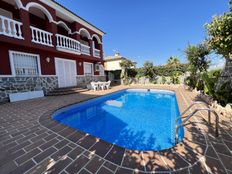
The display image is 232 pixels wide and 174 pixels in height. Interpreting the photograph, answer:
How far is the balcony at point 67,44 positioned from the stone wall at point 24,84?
3.16 meters

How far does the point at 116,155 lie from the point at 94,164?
49cm

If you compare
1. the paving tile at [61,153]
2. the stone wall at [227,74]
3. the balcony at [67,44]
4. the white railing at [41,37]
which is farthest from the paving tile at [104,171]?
the balcony at [67,44]

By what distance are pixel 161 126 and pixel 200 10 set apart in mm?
13898

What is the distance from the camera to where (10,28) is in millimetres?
8070

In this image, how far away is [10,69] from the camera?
860cm

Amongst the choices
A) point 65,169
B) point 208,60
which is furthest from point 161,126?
point 208,60

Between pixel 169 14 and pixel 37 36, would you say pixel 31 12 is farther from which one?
pixel 169 14

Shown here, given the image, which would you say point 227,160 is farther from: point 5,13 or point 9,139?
point 5,13

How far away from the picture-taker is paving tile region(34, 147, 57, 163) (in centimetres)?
242

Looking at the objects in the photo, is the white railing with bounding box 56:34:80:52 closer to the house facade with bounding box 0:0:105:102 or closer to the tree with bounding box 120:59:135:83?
the house facade with bounding box 0:0:105:102

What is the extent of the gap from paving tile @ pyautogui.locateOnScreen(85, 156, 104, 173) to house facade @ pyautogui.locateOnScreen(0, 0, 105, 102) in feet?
31.5

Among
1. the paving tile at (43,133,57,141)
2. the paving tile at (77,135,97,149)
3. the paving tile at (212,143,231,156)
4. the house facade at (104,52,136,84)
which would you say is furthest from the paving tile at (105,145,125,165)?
the house facade at (104,52,136,84)

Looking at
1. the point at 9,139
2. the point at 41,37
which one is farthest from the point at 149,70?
the point at 9,139

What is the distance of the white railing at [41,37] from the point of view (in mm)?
9536
